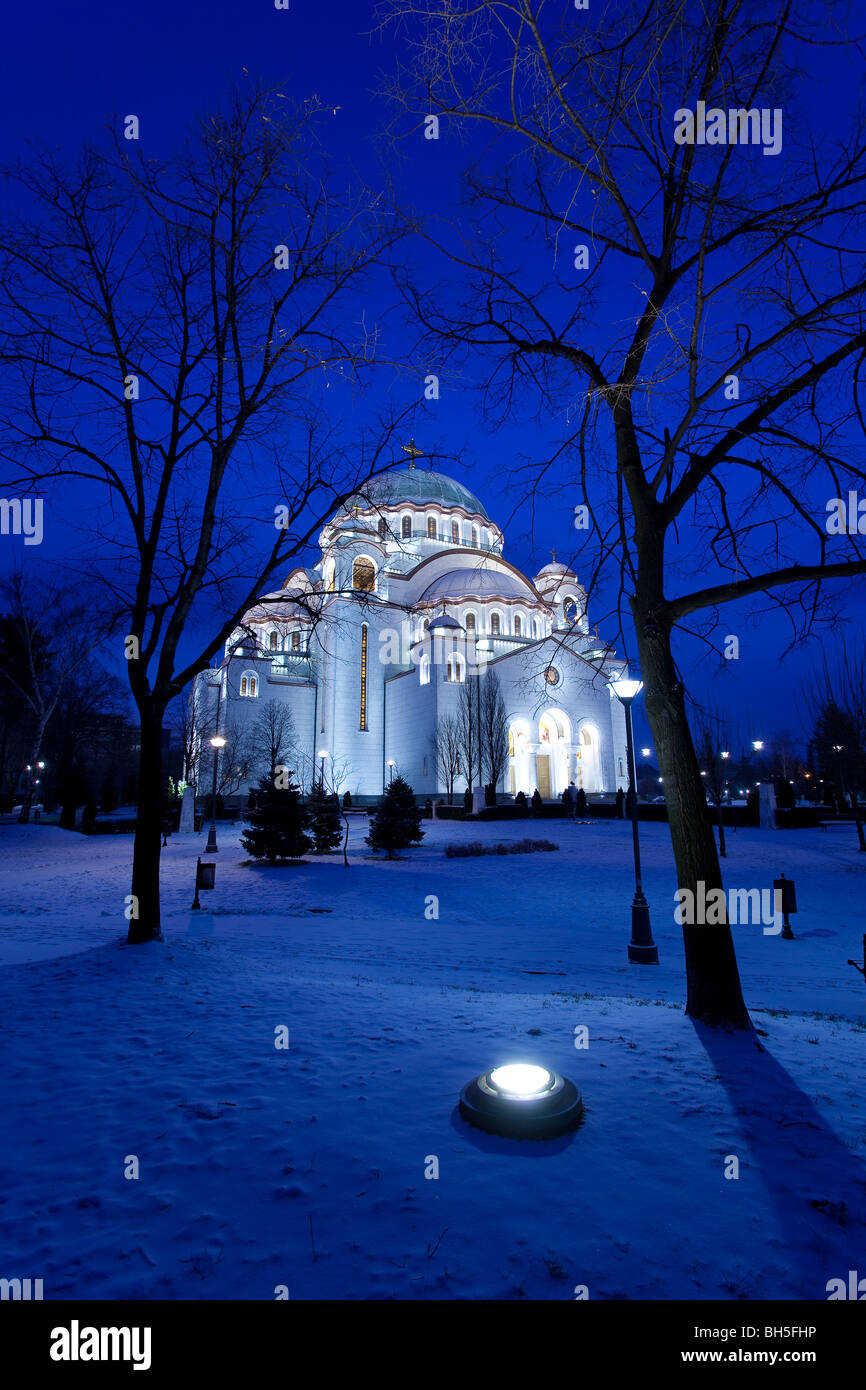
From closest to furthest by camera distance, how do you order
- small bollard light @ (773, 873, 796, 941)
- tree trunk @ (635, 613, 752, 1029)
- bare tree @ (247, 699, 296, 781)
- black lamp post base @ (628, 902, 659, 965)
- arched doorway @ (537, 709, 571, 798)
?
tree trunk @ (635, 613, 752, 1029), black lamp post base @ (628, 902, 659, 965), small bollard light @ (773, 873, 796, 941), arched doorway @ (537, 709, 571, 798), bare tree @ (247, 699, 296, 781)

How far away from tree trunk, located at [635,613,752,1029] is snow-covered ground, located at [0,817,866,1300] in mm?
336

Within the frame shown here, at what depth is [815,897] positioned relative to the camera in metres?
15.5

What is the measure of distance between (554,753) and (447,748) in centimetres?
939

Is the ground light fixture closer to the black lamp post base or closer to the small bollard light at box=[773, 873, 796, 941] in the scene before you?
the black lamp post base

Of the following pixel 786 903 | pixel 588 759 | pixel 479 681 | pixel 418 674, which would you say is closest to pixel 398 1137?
pixel 786 903

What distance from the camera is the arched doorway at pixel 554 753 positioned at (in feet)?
150

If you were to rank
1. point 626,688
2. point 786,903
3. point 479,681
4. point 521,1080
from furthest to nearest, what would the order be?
1. point 479,681
2. point 786,903
3. point 626,688
4. point 521,1080

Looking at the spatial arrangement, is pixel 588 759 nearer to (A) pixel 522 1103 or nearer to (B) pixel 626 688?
(B) pixel 626 688

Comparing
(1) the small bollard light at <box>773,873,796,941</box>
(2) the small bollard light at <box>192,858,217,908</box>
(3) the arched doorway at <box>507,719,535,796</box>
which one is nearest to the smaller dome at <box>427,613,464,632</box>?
(3) the arched doorway at <box>507,719,535,796</box>

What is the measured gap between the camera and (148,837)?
8.27 meters

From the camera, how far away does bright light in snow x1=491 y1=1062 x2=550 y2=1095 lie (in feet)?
11.2
